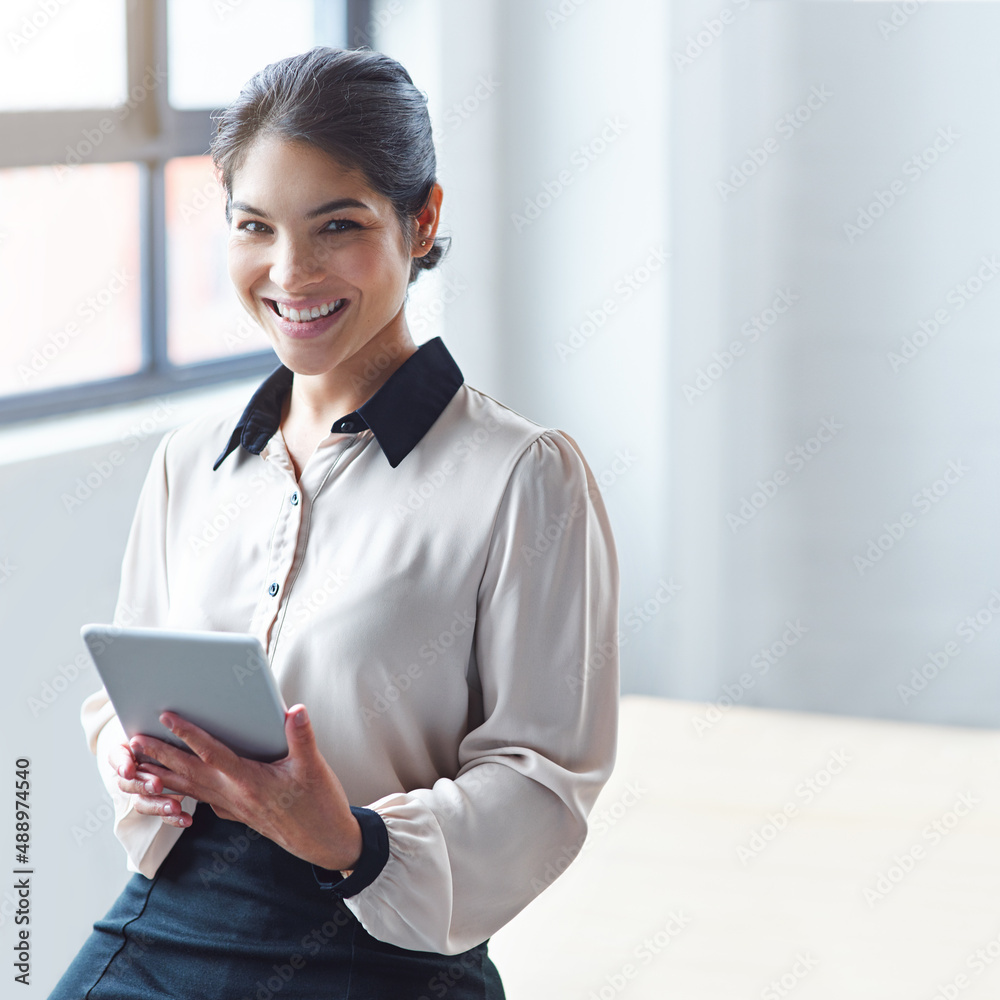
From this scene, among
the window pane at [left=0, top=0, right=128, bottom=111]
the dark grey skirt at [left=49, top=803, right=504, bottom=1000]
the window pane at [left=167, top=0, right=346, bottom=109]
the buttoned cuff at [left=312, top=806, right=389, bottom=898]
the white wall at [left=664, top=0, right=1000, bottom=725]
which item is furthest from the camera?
the white wall at [left=664, top=0, right=1000, bottom=725]

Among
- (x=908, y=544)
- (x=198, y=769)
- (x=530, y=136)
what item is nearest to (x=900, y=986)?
(x=908, y=544)

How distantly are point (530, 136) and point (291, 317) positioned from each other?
8.90ft

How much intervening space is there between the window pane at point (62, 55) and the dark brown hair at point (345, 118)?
93cm

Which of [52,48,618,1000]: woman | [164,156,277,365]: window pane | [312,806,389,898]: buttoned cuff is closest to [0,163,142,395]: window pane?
[164,156,277,365]: window pane

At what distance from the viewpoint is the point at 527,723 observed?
1271 millimetres

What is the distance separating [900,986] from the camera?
101 inches

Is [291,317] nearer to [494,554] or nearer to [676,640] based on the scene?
[494,554]

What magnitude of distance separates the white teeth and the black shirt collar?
0.11 metres

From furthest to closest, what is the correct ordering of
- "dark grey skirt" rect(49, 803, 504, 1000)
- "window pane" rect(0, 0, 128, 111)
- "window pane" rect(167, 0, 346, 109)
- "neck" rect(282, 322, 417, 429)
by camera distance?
"window pane" rect(167, 0, 346, 109) < "window pane" rect(0, 0, 128, 111) < "neck" rect(282, 322, 417, 429) < "dark grey skirt" rect(49, 803, 504, 1000)

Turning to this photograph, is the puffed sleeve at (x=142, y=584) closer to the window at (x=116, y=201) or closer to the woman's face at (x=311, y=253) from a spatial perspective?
the woman's face at (x=311, y=253)

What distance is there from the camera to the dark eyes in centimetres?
→ 130

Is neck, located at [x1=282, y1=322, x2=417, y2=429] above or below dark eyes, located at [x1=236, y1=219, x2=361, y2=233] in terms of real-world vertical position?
below

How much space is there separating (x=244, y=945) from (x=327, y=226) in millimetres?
Answer: 725

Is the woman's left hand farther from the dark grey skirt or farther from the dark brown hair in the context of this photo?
the dark brown hair
